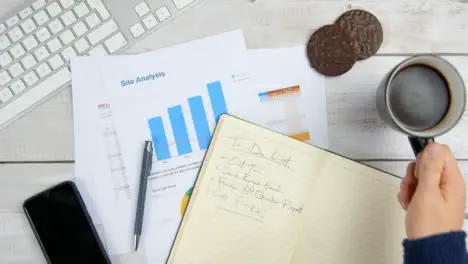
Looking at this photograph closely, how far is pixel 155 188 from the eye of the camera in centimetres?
65

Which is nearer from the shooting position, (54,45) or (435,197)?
(435,197)

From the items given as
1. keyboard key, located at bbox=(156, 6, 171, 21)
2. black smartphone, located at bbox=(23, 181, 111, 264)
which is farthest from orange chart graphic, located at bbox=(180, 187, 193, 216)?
keyboard key, located at bbox=(156, 6, 171, 21)

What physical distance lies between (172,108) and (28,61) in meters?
0.18

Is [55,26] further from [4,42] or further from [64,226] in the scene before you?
[64,226]

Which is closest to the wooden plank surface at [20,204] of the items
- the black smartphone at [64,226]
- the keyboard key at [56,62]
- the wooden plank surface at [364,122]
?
the black smartphone at [64,226]

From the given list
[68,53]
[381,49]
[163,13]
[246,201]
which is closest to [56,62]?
[68,53]

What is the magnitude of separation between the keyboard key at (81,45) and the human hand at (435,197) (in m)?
0.40

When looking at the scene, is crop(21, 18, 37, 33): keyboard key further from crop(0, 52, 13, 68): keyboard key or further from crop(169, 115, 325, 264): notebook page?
crop(169, 115, 325, 264): notebook page

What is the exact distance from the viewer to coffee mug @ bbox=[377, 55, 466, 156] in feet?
1.86

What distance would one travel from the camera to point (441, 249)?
1.67 ft

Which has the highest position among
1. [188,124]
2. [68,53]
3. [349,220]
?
[68,53]

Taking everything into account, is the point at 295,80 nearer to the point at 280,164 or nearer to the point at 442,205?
the point at 280,164

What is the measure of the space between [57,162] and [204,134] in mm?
179

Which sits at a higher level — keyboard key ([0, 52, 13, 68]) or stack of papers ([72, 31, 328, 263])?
keyboard key ([0, 52, 13, 68])
